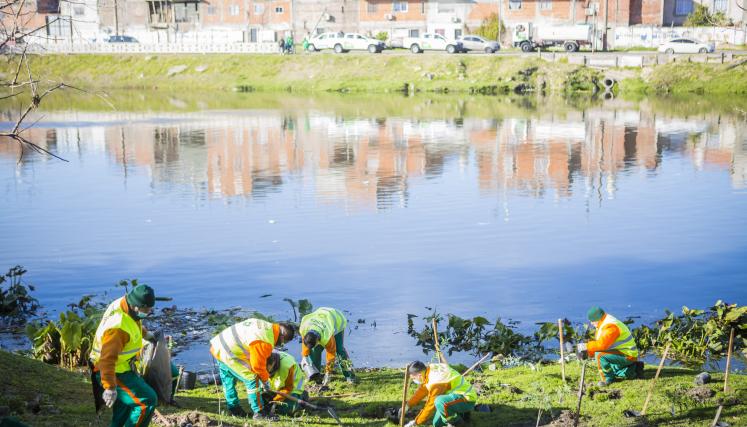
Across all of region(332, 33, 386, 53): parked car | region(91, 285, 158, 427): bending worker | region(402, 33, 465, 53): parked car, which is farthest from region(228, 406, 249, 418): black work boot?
region(332, 33, 386, 53): parked car

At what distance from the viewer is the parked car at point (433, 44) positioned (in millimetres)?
74250

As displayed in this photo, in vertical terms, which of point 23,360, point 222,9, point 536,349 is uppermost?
point 222,9

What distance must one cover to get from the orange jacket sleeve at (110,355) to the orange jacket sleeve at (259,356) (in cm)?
205

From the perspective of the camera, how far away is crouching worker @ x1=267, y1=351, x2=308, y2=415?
36.6 feet

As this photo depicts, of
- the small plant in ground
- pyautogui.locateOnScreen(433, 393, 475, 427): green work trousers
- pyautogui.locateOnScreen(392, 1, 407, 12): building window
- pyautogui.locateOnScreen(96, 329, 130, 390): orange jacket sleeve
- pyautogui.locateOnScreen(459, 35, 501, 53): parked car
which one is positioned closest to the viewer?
pyautogui.locateOnScreen(96, 329, 130, 390): orange jacket sleeve

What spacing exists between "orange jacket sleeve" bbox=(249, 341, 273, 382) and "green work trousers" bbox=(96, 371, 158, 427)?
5.38 feet

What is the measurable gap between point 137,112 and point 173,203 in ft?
101

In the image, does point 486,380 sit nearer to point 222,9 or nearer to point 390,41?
point 390,41

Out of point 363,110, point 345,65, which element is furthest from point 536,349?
point 345,65

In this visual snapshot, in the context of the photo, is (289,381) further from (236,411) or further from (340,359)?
(340,359)

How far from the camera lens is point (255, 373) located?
10.8 m

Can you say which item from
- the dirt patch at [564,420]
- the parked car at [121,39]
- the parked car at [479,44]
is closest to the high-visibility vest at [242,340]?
the dirt patch at [564,420]

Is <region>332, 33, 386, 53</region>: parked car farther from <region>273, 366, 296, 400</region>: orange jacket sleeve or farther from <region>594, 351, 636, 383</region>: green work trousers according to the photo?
<region>273, 366, 296, 400</region>: orange jacket sleeve

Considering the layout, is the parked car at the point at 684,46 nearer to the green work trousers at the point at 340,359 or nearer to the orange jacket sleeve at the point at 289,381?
the green work trousers at the point at 340,359
